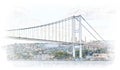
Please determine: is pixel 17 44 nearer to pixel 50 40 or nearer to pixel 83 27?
pixel 50 40

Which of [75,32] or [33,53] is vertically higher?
[75,32]

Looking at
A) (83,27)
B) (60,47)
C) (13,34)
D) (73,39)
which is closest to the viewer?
(13,34)

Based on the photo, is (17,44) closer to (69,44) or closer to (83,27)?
(69,44)

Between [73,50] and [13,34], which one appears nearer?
[13,34]

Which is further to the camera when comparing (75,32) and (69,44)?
(75,32)

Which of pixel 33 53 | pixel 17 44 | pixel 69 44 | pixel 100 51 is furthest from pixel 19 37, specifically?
pixel 100 51

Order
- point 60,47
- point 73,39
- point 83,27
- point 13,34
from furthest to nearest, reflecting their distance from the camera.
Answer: point 83,27, point 73,39, point 60,47, point 13,34

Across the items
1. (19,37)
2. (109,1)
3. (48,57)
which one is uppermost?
(109,1)

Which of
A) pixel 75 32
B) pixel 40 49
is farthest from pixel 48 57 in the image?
pixel 75 32

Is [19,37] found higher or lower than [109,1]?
lower
